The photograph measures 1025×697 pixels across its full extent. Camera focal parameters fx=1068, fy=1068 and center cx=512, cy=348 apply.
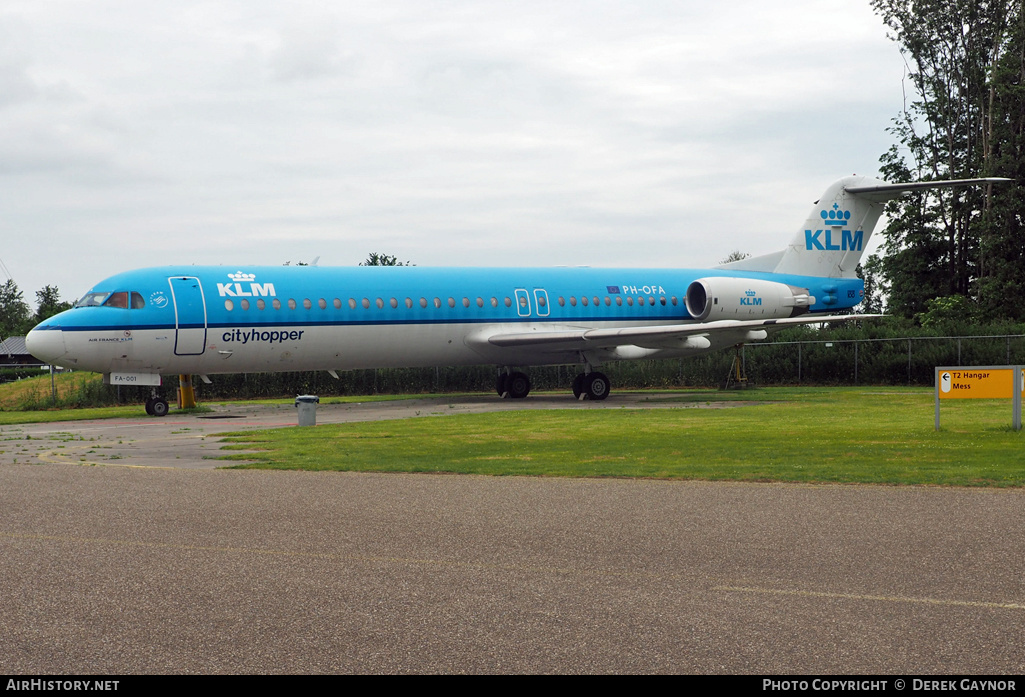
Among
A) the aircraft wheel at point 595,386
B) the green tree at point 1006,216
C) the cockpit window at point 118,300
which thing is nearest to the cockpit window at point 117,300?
the cockpit window at point 118,300

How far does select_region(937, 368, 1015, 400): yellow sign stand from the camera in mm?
17281

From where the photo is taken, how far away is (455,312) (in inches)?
1180

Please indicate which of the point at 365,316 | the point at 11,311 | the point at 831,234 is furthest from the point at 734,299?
the point at 11,311

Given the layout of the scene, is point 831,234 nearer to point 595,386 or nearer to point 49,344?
point 595,386

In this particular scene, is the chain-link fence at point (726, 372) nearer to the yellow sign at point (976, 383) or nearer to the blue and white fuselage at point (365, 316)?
the blue and white fuselage at point (365, 316)

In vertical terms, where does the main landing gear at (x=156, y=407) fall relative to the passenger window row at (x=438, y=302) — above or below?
below

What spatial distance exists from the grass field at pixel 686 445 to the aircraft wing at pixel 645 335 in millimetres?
4070

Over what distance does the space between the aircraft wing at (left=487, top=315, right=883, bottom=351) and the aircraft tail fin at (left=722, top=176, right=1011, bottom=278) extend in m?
6.45

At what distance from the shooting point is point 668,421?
71.3 feet

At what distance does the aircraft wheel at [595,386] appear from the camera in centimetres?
3169

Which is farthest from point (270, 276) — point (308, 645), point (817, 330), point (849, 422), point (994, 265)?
point (994, 265)

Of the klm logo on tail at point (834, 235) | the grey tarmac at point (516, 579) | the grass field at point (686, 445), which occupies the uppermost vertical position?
the klm logo on tail at point (834, 235)

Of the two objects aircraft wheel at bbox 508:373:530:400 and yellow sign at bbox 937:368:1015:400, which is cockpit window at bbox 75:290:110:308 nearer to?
aircraft wheel at bbox 508:373:530:400
